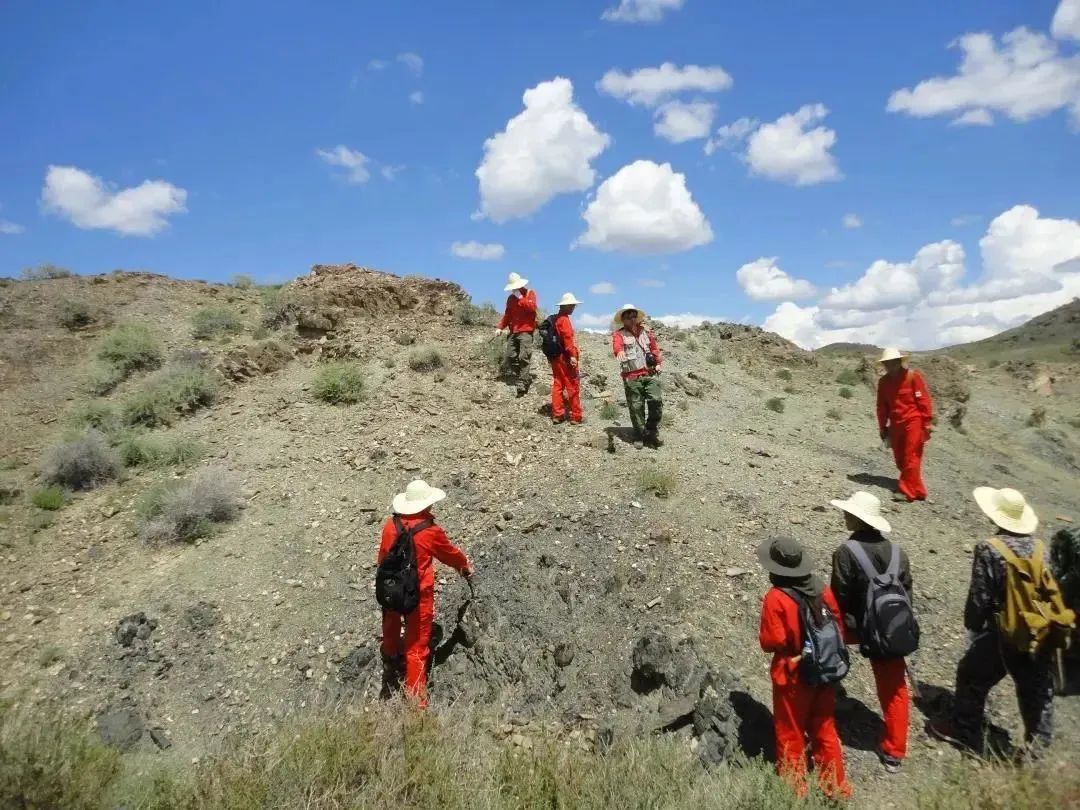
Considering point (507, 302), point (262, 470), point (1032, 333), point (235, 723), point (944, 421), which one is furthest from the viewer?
point (1032, 333)

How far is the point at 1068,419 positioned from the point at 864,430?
27.8 ft

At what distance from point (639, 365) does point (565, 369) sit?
129cm

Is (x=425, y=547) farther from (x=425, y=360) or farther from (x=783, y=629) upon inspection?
(x=425, y=360)

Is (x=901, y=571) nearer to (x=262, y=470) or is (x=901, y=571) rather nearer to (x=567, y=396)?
(x=567, y=396)

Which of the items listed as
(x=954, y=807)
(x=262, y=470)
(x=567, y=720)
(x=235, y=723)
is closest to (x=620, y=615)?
(x=567, y=720)

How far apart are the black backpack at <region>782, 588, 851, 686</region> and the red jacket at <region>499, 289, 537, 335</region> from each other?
701 centimetres

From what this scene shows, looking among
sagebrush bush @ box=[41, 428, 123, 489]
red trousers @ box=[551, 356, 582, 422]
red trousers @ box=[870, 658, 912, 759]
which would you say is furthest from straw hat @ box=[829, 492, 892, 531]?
sagebrush bush @ box=[41, 428, 123, 489]

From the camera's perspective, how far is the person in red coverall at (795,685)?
338 centimetres

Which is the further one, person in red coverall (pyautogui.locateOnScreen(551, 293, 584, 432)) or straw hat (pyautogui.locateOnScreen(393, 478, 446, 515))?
person in red coverall (pyautogui.locateOnScreen(551, 293, 584, 432))

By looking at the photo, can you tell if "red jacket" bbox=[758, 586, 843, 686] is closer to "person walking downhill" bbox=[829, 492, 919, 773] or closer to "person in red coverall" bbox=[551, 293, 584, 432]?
"person walking downhill" bbox=[829, 492, 919, 773]

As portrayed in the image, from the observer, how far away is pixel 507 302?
9.71 metres

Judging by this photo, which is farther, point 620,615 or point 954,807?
point 620,615

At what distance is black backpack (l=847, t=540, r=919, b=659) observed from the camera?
3.51 meters

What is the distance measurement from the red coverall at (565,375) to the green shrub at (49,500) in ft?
22.1
